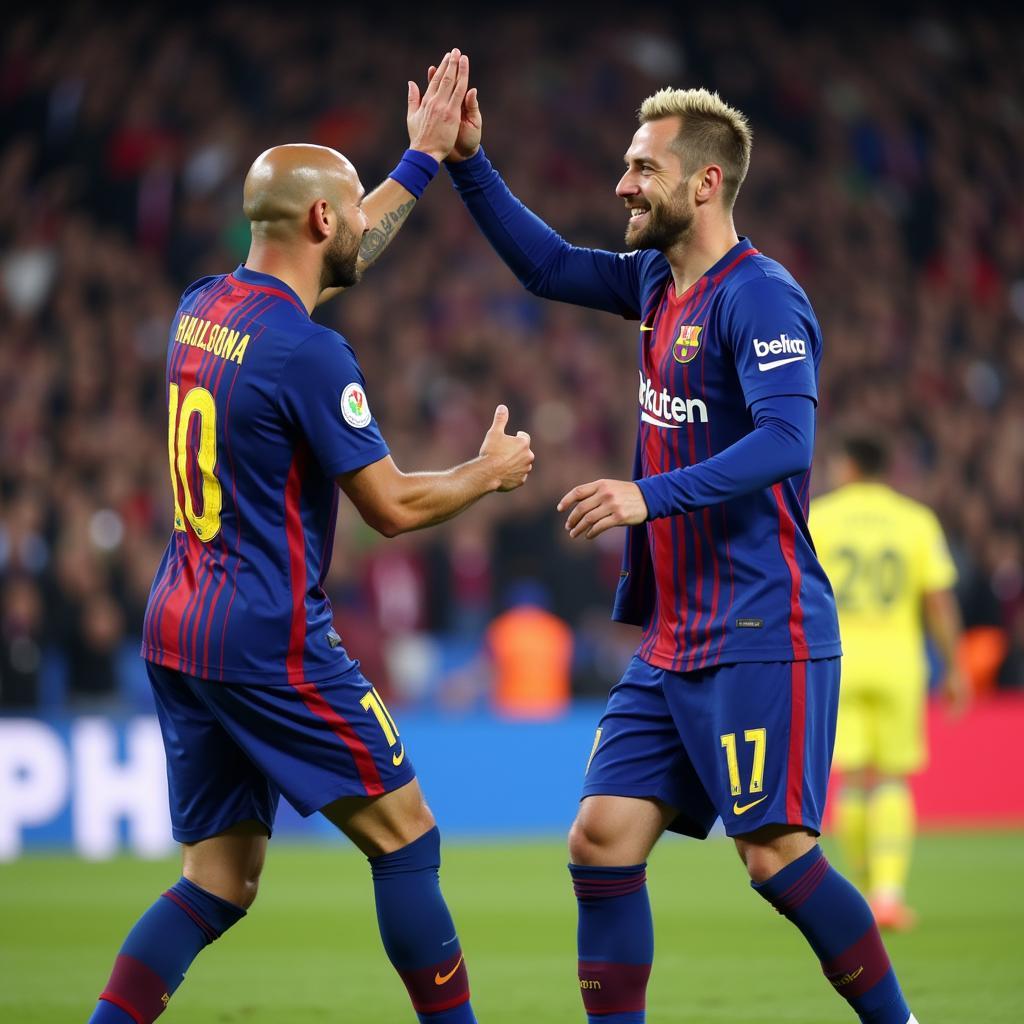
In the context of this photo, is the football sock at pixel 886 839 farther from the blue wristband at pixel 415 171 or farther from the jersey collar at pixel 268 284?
the jersey collar at pixel 268 284

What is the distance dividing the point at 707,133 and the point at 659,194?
213 millimetres

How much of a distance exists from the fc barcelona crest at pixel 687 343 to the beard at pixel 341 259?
0.82 metres

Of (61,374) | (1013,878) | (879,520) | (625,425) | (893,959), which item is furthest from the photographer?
(625,425)

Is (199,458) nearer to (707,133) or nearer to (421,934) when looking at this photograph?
(421,934)

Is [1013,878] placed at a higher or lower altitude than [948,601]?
lower

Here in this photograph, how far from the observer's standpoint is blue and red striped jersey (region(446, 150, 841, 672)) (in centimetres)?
440

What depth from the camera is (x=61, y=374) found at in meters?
15.8

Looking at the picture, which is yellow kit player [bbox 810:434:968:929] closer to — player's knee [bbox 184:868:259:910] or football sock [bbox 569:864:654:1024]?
football sock [bbox 569:864:654:1024]

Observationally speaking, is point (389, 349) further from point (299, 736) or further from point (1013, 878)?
point (299, 736)

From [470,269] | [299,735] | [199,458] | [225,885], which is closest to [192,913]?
[225,885]

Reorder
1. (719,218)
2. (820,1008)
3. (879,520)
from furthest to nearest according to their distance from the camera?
(879,520), (820,1008), (719,218)

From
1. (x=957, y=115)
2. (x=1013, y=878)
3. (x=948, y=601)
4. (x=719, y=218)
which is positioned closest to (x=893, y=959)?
(x=948, y=601)

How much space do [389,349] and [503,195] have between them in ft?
39.4

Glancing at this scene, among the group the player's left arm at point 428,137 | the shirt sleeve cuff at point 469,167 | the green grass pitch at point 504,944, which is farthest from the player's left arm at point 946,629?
the player's left arm at point 428,137
